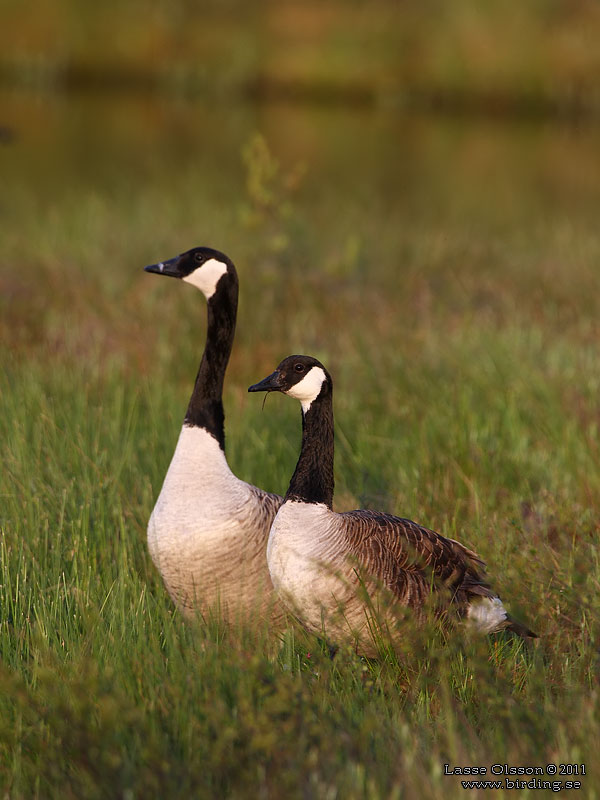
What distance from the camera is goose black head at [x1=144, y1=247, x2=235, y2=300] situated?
5156mm

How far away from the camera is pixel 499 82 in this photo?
47969 mm

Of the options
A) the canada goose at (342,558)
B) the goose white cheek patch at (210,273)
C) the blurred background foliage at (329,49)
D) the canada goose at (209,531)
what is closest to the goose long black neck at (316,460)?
the canada goose at (342,558)

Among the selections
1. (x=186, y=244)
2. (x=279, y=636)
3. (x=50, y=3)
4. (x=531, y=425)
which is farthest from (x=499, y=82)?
(x=279, y=636)

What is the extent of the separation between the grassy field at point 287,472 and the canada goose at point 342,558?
0.18m

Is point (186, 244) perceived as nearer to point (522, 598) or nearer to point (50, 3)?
point (522, 598)

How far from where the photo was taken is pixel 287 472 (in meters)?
6.29

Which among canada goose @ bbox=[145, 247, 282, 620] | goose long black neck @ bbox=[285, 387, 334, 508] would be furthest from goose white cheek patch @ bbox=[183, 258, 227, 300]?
goose long black neck @ bbox=[285, 387, 334, 508]

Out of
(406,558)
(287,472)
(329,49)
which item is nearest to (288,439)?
(287,472)

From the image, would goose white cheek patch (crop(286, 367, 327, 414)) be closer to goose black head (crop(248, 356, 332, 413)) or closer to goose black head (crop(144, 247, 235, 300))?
goose black head (crop(248, 356, 332, 413))

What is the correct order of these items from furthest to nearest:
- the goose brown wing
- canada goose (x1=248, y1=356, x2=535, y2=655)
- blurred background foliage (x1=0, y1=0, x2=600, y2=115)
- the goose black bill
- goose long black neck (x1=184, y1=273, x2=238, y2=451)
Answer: blurred background foliage (x1=0, y1=0, x2=600, y2=115), the goose black bill, goose long black neck (x1=184, y1=273, x2=238, y2=451), the goose brown wing, canada goose (x1=248, y1=356, x2=535, y2=655)

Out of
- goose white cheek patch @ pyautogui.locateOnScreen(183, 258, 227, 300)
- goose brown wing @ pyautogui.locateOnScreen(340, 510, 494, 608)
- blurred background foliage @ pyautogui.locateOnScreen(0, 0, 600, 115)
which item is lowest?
goose brown wing @ pyautogui.locateOnScreen(340, 510, 494, 608)

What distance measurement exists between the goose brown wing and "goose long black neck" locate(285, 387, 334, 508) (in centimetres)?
16

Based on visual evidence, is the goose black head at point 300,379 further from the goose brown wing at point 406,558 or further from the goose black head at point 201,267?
Answer: the goose black head at point 201,267

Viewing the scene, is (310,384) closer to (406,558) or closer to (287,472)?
(406,558)
